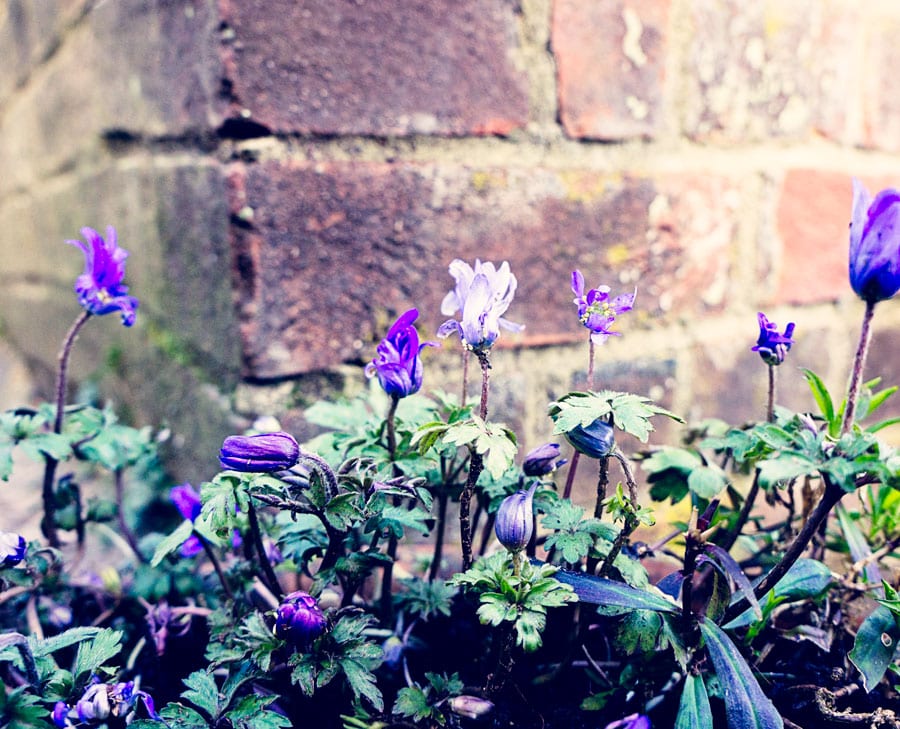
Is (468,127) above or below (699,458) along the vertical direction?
above

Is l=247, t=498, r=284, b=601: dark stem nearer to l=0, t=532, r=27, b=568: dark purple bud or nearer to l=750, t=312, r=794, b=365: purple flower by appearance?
l=0, t=532, r=27, b=568: dark purple bud

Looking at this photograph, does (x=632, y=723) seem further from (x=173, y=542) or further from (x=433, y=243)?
(x=433, y=243)

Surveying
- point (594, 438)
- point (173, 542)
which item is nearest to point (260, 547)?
point (173, 542)

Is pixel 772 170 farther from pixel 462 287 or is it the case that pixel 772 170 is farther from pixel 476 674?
pixel 476 674

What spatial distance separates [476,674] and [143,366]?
1073 mm

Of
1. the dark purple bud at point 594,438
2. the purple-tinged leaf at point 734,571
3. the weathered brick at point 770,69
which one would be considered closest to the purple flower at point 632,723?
the purple-tinged leaf at point 734,571

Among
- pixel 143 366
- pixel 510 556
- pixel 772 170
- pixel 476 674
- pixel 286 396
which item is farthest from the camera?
pixel 143 366

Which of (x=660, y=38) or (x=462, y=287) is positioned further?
(x=660, y=38)

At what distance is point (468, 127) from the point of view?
3.83 ft

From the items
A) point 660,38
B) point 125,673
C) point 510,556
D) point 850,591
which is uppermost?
point 660,38

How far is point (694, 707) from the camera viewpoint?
0.67 m

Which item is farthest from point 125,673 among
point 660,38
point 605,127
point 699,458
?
point 660,38

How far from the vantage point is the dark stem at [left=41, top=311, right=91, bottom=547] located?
0.89 metres

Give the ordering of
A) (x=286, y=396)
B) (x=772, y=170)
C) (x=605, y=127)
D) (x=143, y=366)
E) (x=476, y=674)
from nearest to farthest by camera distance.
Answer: (x=476, y=674) < (x=286, y=396) < (x=605, y=127) < (x=772, y=170) < (x=143, y=366)
